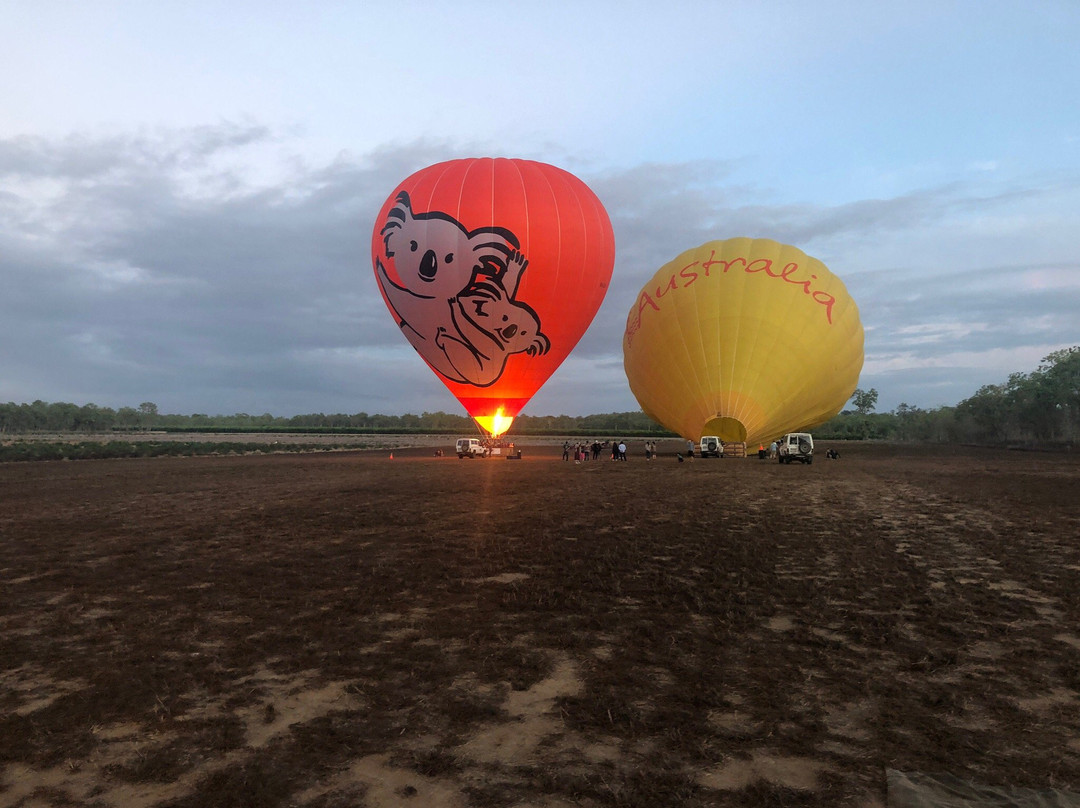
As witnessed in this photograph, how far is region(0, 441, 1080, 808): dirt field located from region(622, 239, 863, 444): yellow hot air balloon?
17.2 meters

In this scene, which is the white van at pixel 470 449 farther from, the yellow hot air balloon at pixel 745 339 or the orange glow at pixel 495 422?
the yellow hot air balloon at pixel 745 339

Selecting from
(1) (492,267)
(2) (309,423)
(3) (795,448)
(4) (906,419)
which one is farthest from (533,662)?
(2) (309,423)

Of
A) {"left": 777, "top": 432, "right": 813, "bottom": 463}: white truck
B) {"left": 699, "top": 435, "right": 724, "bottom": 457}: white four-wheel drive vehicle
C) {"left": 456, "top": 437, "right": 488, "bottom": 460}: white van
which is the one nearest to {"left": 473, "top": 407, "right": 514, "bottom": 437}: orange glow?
{"left": 456, "top": 437, "right": 488, "bottom": 460}: white van

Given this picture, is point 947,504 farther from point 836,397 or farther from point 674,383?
point 836,397

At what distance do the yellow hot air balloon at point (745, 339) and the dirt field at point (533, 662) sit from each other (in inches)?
677

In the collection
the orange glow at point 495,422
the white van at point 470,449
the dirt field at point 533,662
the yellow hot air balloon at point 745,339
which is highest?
the yellow hot air balloon at point 745,339

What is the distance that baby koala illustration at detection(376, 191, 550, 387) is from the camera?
28.9 metres

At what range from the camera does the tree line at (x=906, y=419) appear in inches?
2766

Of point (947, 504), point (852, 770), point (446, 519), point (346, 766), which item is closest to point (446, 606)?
point (346, 766)

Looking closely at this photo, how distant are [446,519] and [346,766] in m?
11.0

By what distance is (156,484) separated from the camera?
81.1 ft

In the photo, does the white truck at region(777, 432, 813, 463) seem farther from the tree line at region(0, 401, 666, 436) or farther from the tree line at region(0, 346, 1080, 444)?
the tree line at region(0, 401, 666, 436)

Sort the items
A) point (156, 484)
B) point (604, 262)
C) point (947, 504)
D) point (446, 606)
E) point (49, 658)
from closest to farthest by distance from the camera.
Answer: point (49, 658) → point (446, 606) → point (947, 504) → point (156, 484) → point (604, 262)

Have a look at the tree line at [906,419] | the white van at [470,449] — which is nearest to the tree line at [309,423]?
the tree line at [906,419]
